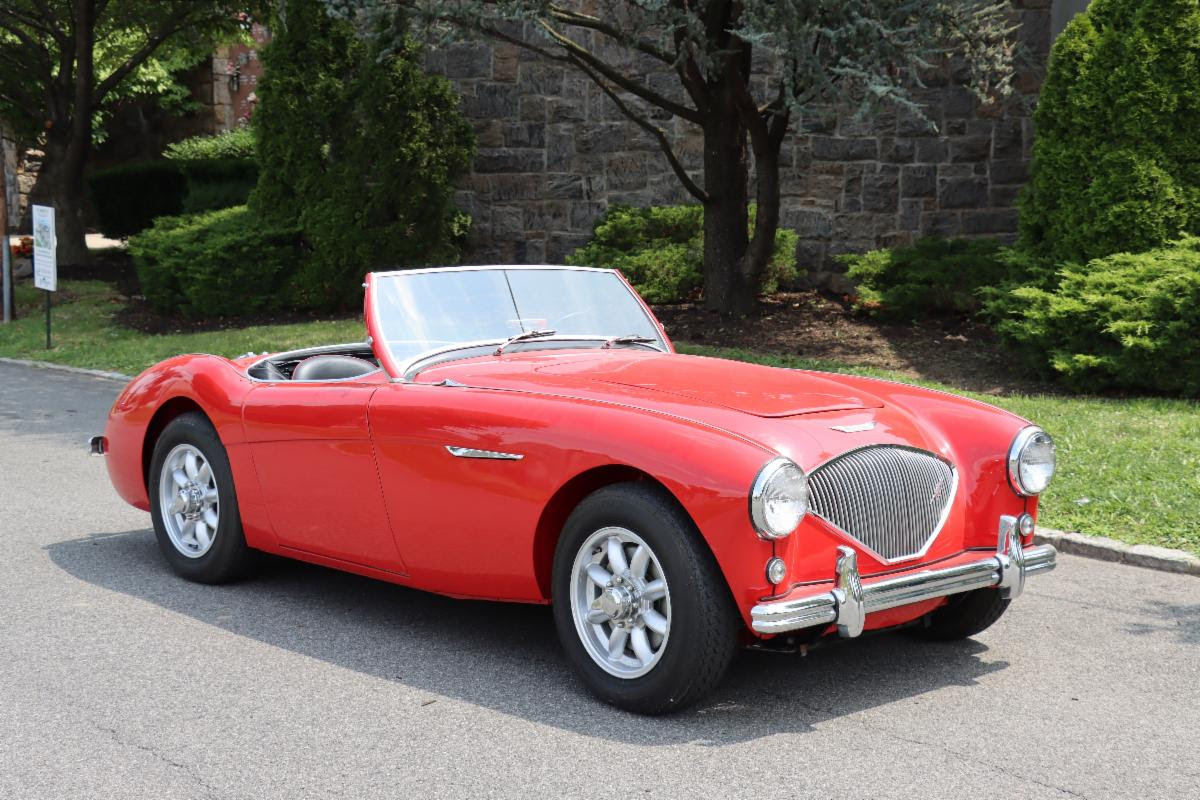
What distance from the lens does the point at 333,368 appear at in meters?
5.71

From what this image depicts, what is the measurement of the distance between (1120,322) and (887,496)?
6442mm

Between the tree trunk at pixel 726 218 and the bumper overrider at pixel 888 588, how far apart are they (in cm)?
946

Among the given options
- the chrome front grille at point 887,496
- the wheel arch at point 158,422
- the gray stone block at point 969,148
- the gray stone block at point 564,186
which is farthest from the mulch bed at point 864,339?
the wheel arch at point 158,422

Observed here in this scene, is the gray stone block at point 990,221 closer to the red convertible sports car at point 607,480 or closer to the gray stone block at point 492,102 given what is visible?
the gray stone block at point 492,102

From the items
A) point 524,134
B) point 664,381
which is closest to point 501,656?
point 664,381

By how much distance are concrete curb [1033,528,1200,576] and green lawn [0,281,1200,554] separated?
12 cm

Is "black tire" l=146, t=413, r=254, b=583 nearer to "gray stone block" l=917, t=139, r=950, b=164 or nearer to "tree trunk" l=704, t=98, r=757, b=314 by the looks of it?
"tree trunk" l=704, t=98, r=757, b=314

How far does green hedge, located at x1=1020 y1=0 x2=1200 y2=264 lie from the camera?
11.1 metres

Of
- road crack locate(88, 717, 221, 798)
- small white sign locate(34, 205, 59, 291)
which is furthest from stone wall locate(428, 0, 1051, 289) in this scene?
road crack locate(88, 717, 221, 798)

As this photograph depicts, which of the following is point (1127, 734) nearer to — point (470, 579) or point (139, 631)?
point (470, 579)

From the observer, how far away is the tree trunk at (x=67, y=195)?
22.1 metres

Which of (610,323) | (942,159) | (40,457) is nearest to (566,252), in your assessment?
(942,159)

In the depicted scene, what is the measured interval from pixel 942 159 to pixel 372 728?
42.6ft

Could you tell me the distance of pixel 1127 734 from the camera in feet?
14.0
